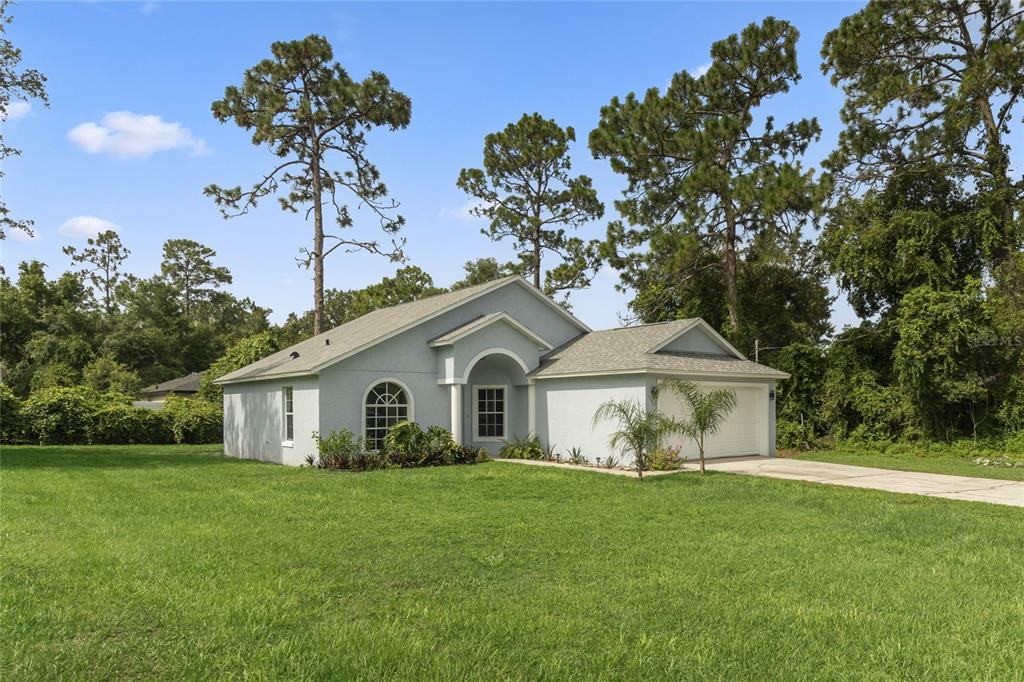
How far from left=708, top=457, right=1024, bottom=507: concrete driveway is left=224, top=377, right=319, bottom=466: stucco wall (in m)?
10.3

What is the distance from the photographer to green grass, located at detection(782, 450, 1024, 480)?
16.2 m

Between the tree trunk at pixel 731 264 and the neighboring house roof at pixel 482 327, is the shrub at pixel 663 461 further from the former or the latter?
the tree trunk at pixel 731 264

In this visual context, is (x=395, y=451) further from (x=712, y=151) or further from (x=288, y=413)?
(x=712, y=151)

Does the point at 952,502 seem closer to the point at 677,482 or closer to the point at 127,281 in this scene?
the point at 677,482

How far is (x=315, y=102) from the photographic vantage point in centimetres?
3158

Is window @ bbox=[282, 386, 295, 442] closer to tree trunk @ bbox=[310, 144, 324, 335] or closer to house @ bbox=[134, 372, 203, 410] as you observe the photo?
tree trunk @ bbox=[310, 144, 324, 335]

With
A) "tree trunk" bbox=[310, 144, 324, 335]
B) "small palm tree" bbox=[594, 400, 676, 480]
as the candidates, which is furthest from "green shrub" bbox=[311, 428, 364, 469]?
"tree trunk" bbox=[310, 144, 324, 335]

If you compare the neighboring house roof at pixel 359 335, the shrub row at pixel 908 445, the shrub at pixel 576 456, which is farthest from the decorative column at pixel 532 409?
the shrub row at pixel 908 445

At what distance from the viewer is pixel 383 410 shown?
61.4 feet

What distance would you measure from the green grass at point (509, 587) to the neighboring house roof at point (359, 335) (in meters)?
6.91

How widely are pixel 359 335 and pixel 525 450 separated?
593 centimetres

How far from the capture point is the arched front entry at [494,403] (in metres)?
20.6

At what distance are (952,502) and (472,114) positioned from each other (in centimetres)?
1259

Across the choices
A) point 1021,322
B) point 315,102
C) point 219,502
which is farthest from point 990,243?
point 315,102
